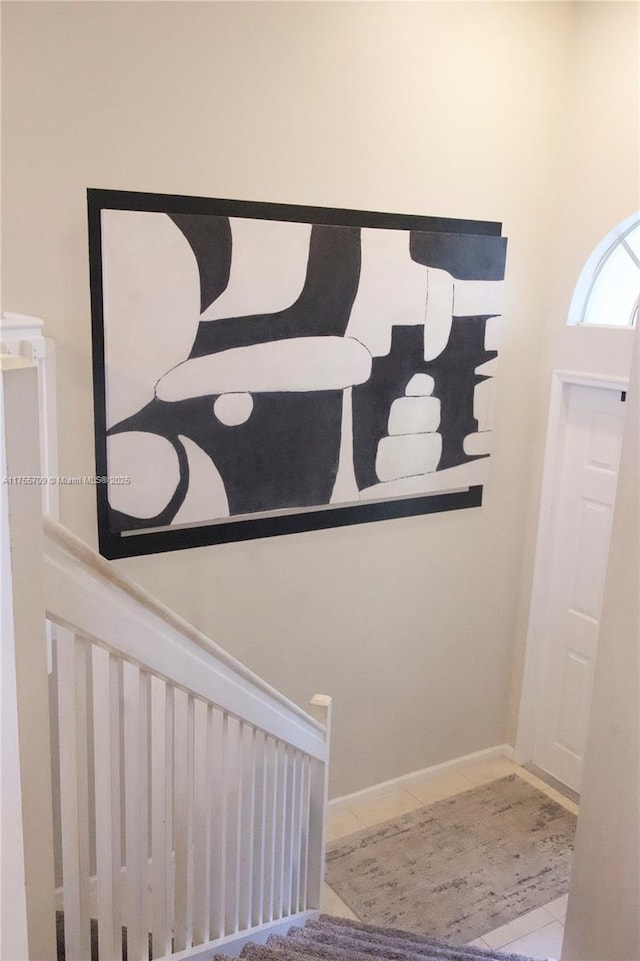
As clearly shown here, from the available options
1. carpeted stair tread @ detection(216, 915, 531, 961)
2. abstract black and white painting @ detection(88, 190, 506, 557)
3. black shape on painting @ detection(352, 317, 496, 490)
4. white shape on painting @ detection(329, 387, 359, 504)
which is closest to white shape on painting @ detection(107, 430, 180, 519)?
abstract black and white painting @ detection(88, 190, 506, 557)

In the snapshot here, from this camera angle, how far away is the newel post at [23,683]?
0.99 metres

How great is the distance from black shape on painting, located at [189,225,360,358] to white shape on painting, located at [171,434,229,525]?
1.27 ft

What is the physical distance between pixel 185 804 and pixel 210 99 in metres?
2.22

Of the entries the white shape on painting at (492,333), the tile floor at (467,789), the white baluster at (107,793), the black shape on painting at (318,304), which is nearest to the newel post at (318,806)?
the tile floor at (467,789)

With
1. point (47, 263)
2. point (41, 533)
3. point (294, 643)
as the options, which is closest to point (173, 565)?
point (294, 643)

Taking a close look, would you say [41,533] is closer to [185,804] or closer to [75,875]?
[75,875]

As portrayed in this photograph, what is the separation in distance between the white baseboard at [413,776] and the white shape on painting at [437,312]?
6.86 feet

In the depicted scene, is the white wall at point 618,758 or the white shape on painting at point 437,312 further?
the white shape on painting at point 437,312

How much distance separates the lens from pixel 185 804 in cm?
180

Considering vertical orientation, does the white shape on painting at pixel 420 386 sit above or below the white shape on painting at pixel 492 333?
below

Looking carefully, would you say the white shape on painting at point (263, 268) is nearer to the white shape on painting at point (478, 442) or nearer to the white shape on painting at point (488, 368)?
the white shape on painting at point (488, 368)

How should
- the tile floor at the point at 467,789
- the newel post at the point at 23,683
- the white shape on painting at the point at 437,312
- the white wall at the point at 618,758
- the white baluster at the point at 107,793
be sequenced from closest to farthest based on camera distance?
the newel post at the point at 23,683, the white baluster at the point at 107,793, the white wall at the point at 618,758, the tile floor at the point at 467,789, the white shape on painting at the point at 437,312

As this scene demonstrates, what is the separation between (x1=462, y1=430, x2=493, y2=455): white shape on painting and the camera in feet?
11.6

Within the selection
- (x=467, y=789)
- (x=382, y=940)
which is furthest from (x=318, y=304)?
(x=467, y=789)
